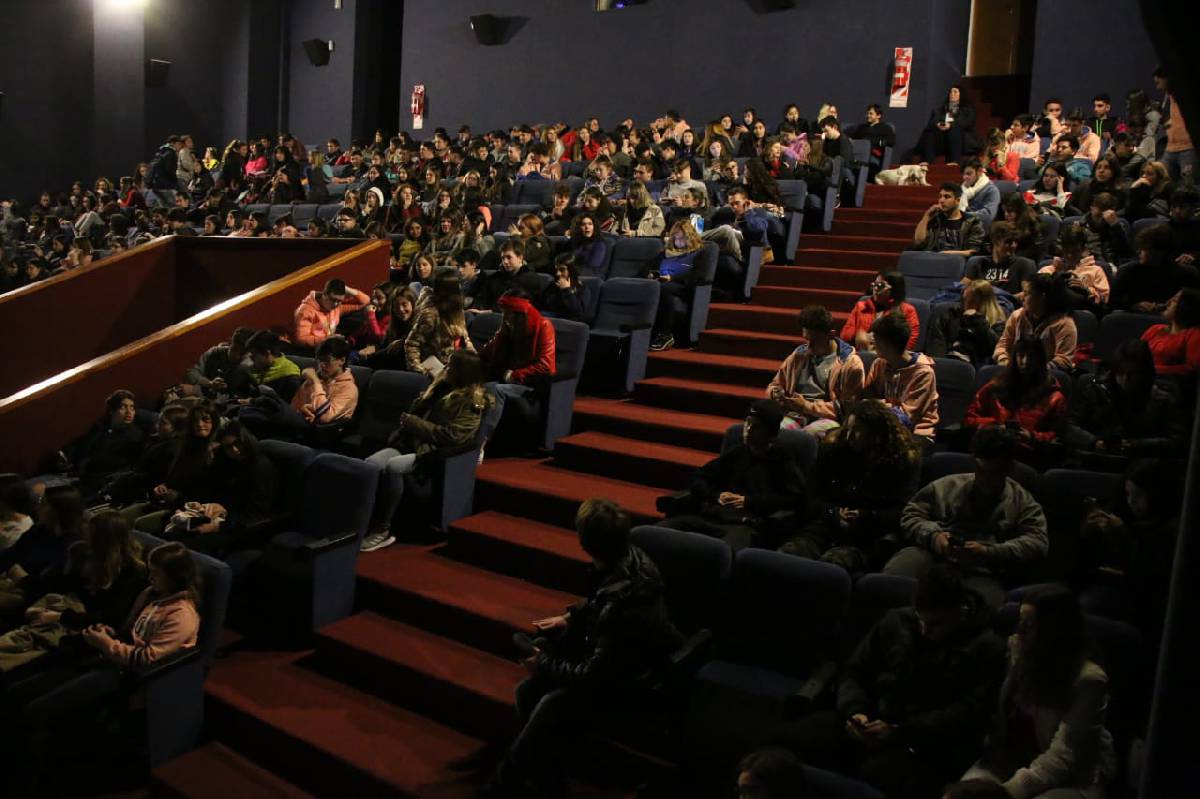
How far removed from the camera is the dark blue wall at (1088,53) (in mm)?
9297

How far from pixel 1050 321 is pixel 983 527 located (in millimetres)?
1417

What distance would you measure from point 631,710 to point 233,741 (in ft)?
4.75

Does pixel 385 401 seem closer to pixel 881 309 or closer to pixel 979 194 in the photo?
pixel 881 309

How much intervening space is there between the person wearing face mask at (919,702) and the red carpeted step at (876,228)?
4.88 metres

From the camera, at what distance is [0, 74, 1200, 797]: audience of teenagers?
96.1 inches

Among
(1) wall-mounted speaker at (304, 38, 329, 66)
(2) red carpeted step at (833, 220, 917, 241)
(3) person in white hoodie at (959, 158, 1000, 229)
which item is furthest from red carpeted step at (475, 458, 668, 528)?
(1) wall-mounted speaker at (304, 38, 329, 66)

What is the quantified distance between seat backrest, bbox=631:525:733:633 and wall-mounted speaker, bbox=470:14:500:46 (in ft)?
35.1

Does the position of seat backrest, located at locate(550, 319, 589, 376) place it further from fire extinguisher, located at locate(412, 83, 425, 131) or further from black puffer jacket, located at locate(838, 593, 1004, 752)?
fire extinguisher, located at locate(412, 83, 425, 131)

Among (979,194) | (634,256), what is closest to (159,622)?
(634,256)

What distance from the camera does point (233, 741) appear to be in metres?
3.41

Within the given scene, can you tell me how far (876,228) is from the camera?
7.21 m

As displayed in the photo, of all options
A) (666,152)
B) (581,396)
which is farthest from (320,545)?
(666,152)

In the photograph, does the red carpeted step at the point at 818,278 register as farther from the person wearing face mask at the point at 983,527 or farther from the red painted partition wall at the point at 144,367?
the person wearing face mask at the point at 983,527

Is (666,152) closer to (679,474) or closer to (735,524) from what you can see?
(679,474)
